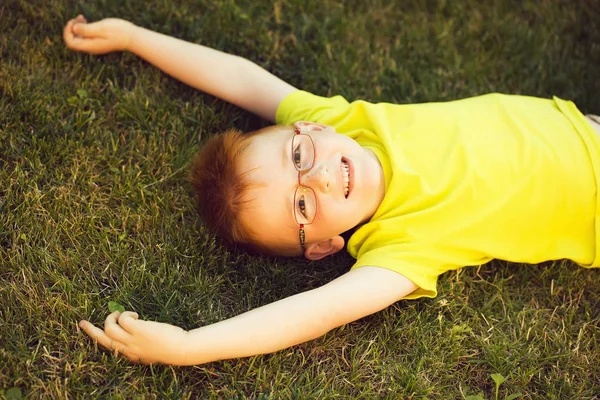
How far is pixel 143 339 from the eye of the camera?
2.48 meters

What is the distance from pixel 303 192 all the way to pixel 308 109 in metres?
0.64

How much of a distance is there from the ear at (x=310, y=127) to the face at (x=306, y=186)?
1.5 inches

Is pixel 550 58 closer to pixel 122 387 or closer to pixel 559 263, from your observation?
pixel 559 263

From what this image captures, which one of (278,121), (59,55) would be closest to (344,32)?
(278,121)

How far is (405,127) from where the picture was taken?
125 inches

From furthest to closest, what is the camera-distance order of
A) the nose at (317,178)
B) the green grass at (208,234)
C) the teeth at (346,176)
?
the teeth at (346,176)
the nose at (317,178)
the green grass at (208,234)

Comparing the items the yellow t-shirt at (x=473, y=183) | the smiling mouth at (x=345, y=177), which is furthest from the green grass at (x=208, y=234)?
the smiling mouth at (x=345, y=177)

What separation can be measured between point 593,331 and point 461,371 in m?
0.72

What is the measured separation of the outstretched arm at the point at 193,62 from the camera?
346 cm

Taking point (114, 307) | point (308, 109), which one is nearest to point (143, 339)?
point (114, 307)

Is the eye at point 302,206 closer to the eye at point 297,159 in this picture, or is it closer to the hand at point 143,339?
the eye at point 297,159

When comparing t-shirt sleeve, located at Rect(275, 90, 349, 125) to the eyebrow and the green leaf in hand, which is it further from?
the green leaf in hand

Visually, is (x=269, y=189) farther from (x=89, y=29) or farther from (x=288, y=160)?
(x=89, y=29)

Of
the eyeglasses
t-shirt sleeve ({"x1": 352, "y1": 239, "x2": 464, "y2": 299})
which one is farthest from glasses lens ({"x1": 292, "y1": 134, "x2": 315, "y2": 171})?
t-shirt sleeve ({"x1": 352, "y1": 239, "x2": 464, "y2": 299})
